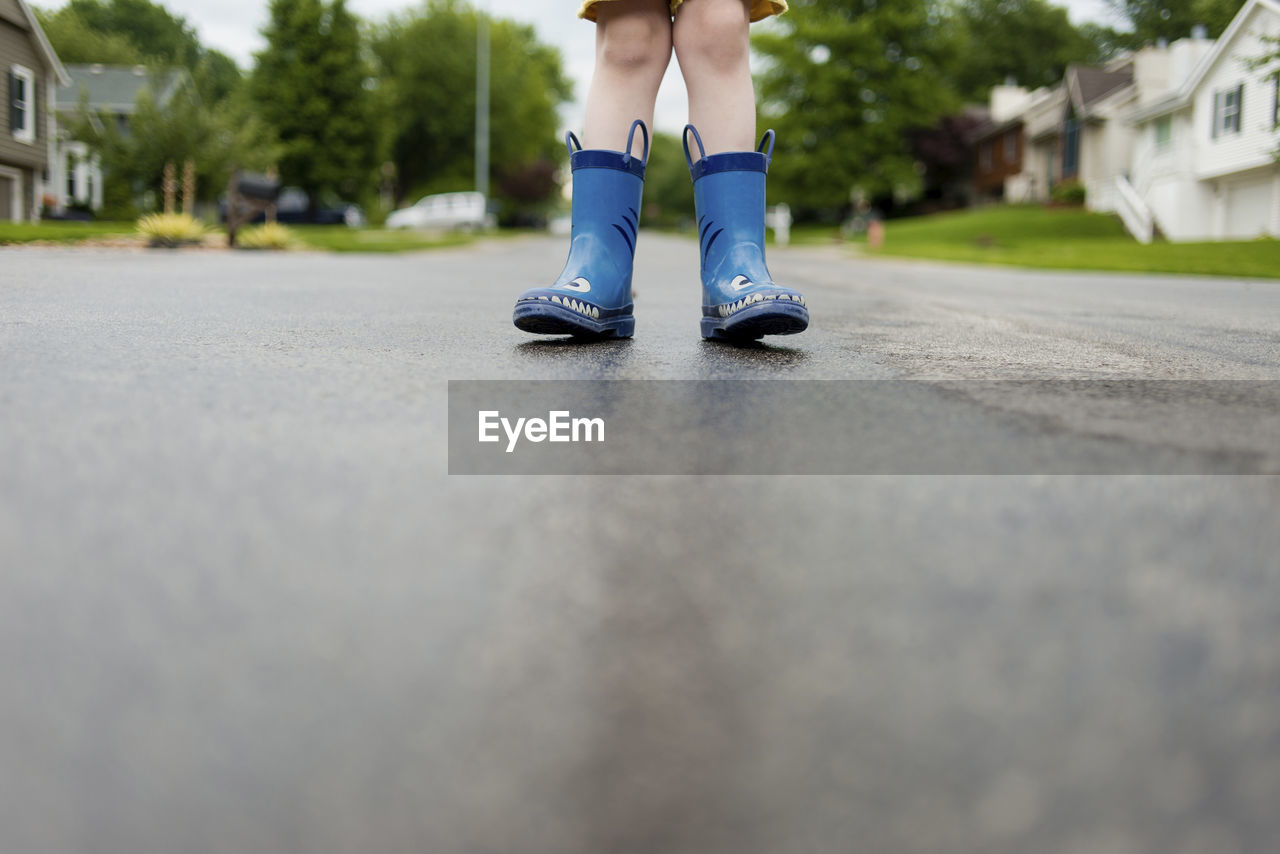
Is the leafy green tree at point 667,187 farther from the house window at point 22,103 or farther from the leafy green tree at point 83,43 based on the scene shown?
the house window at point 22,103

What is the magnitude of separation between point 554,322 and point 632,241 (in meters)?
0.44

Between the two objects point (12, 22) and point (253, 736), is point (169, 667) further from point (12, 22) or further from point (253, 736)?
point (12, 22)

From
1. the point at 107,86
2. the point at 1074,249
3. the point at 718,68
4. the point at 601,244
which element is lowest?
the point at 601,244

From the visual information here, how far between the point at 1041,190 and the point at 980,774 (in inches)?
1581

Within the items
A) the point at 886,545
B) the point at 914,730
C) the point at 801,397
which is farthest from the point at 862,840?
the point at 801,397

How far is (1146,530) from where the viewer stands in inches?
38.7

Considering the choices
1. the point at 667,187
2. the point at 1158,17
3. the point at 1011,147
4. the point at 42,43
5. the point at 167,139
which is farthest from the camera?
the point at 667,187

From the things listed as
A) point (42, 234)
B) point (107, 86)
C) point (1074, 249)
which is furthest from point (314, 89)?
point (1074, 249)

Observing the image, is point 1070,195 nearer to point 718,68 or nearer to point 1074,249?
point 1074,249

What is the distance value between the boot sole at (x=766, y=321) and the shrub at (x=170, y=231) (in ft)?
34.4

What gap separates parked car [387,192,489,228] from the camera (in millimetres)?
31250

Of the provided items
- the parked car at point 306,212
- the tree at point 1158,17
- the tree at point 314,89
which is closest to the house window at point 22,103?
the tree at point 314,89

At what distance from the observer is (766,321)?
223 centimetres

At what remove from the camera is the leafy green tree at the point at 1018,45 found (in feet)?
170
